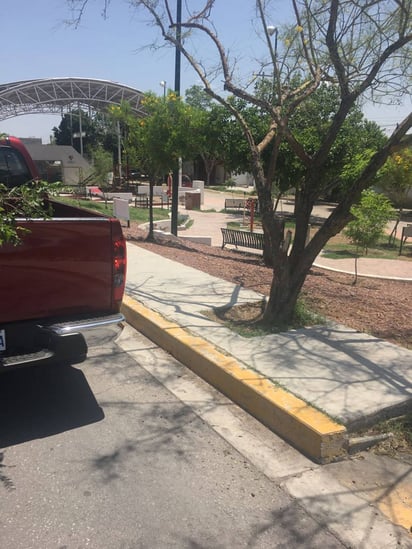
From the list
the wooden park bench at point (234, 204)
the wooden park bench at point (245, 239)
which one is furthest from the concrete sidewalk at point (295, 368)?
the wooden park bench at point (234, 204)

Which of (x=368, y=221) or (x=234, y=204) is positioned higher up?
(x=368, y=221)

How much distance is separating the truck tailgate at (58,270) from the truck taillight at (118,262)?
0.04 metres

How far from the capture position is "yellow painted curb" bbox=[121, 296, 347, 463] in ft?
11.3

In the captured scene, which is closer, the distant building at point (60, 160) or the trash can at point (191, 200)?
the trash can at point (191, 200)

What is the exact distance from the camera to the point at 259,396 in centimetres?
397

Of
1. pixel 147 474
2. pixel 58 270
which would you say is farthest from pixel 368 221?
pixel 147 474

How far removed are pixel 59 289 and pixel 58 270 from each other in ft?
0.48

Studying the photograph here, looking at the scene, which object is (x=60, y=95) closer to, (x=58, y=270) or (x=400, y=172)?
(x=400, y=172)

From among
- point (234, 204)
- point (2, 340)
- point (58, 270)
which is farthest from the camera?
point (234, 204)

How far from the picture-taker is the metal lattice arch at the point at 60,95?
50.5 metres

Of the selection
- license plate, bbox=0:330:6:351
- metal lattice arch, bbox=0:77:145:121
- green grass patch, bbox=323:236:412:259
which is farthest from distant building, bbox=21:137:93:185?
license plate, bbox=0:330:6:351

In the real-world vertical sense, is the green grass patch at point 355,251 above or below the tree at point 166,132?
below

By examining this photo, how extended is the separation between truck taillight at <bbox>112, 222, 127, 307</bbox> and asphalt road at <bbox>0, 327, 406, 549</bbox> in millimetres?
916

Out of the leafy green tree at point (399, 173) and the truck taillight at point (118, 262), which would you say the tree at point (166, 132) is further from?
the truck taillight at point (118, 262)
